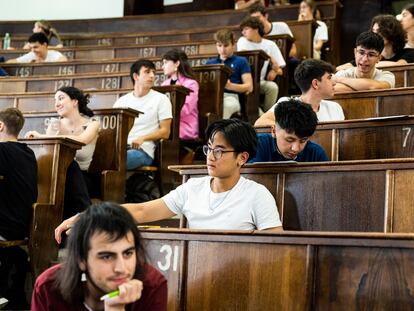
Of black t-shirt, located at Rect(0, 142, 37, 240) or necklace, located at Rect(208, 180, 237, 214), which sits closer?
necklace, located at Rect(208, 180, 237, 214)

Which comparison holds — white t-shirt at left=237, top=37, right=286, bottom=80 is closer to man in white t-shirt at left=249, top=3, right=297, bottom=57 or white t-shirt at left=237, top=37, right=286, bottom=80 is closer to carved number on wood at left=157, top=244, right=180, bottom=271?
man in white t-shirt at left=249, top=3, right=297, bottom=57

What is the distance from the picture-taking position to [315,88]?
2137 millimetres

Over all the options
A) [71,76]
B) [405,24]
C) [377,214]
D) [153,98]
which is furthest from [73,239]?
[71,76]

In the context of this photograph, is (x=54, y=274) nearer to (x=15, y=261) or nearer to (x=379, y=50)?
(x=15, y=261)

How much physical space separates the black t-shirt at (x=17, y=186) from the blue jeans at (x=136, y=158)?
2.02ft

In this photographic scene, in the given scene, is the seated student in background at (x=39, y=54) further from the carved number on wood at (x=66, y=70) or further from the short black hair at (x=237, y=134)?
the short black hair at (x=237, y=134)

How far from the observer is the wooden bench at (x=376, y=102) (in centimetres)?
222

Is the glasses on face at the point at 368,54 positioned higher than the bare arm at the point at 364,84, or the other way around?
the glasses on face at the point at 368,54

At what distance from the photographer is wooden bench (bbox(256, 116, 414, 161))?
1896mm

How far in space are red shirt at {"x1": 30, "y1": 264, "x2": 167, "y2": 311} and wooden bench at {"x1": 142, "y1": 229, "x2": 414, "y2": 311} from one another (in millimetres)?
173

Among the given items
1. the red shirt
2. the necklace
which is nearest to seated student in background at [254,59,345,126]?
the necklace

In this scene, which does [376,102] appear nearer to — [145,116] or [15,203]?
[145,116]

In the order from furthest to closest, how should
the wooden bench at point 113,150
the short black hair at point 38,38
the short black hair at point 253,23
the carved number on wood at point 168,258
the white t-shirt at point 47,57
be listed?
the white t-shirt at point 47,57, the short black hair at point 38,38, the short black hair at point 253,23, the wooden bench at point 113,150, the carved number on wood at point 168,258

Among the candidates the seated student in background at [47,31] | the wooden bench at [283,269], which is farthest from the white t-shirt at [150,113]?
the seated student in background at [47,31]
